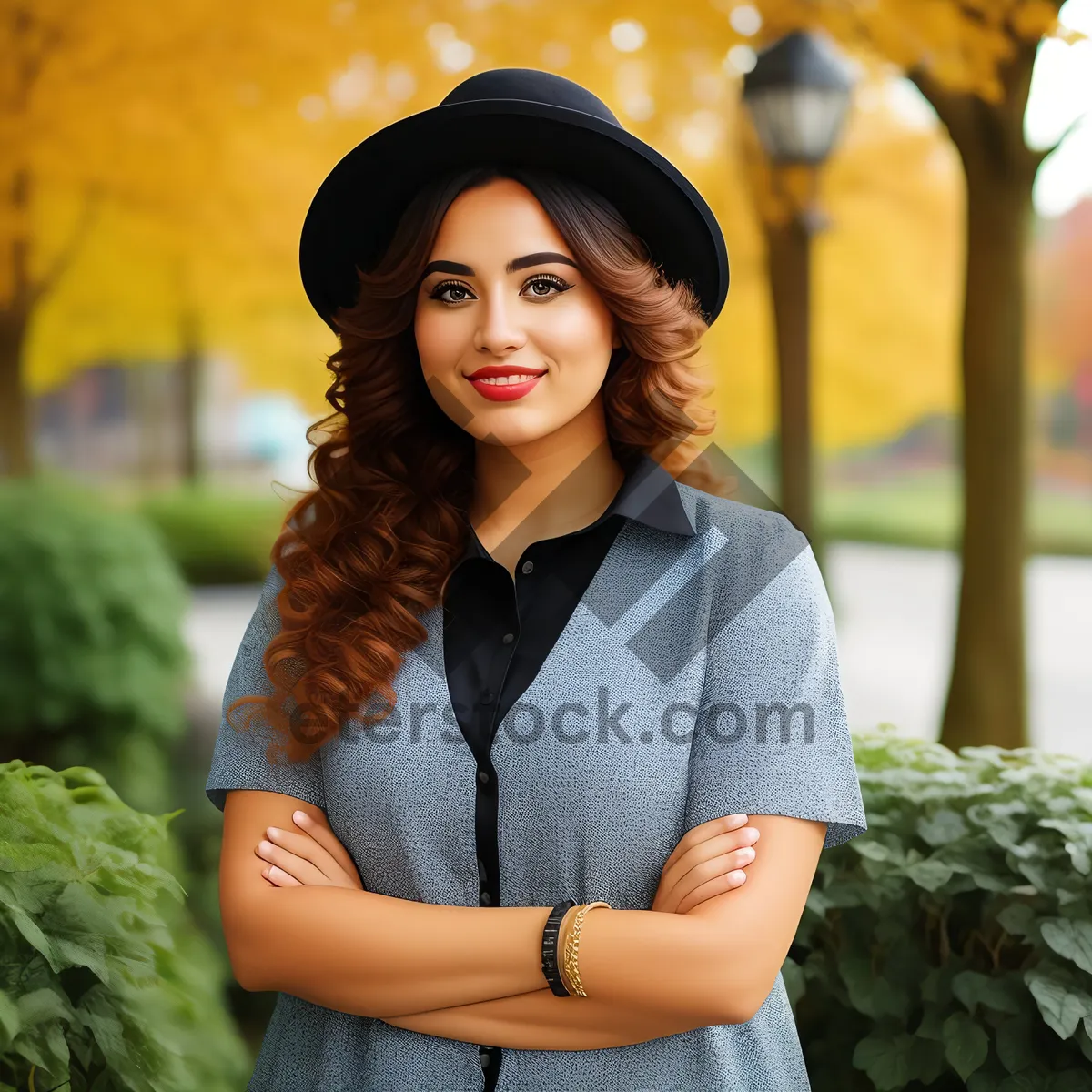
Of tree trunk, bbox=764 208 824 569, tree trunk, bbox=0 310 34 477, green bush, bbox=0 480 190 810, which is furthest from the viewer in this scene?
tree trunk, bbox=0 310 34 477

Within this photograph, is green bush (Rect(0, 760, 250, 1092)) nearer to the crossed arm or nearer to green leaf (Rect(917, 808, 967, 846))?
the crossed arm

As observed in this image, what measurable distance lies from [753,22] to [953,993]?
4.85 meters

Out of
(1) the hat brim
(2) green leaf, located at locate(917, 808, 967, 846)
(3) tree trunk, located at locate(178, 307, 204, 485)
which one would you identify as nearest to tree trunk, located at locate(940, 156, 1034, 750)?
(2) green leaf, located at locate(917, 808, 967, 846)

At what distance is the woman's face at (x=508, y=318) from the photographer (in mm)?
1857

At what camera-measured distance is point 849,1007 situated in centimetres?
244

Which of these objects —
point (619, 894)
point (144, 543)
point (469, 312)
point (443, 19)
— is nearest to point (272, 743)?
point (619, 894)

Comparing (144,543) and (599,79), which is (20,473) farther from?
(599,79)

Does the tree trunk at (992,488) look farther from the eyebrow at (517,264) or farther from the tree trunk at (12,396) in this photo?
the tree trunk at (12,396)

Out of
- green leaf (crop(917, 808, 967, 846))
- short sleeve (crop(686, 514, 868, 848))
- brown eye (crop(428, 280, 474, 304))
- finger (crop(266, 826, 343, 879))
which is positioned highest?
brown eye (crop(428, 280, 474, 304))

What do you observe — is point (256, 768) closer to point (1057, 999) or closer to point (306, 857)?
point (306, 857)

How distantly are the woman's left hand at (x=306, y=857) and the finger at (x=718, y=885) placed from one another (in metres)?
0.49

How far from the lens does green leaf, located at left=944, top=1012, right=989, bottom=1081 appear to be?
222cm

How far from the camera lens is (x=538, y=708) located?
188 cm

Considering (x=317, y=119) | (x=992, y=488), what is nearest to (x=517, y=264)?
(x=992, y=488)
